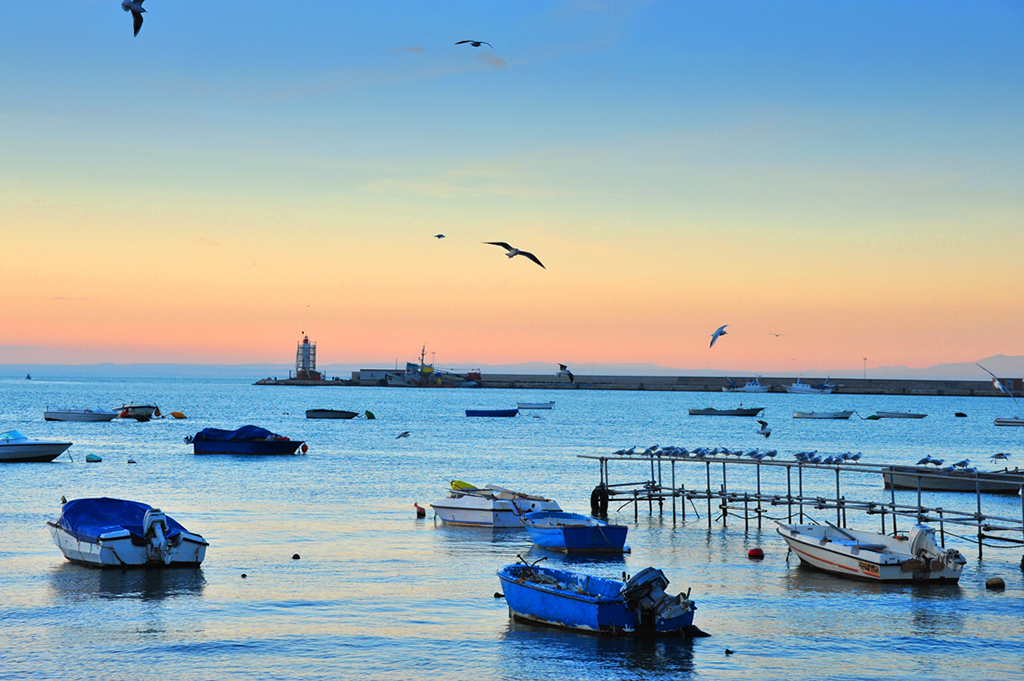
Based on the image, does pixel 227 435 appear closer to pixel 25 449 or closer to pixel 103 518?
pixel 25 449

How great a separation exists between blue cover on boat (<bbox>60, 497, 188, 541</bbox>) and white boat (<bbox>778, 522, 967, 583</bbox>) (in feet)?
62.0

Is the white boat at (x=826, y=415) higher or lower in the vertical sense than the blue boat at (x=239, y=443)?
lower

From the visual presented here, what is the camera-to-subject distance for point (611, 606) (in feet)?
69.5

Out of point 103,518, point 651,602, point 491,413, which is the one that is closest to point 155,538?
point 103,518

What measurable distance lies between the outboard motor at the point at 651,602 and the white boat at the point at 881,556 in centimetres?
917

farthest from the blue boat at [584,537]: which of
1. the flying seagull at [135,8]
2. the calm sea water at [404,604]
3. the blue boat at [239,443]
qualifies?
the blue boat at [239,443]

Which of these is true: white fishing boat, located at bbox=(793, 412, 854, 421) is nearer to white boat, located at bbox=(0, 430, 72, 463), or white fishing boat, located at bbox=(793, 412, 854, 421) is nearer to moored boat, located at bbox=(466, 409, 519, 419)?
moored boat, located at bbox=(466, 409, 519, 419)

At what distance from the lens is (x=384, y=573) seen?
28.8 metres

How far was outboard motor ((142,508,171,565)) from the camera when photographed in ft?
92.0

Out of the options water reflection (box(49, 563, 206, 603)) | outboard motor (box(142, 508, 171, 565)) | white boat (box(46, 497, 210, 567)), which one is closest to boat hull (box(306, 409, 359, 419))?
white boat (box(46, 497, 210, 567))

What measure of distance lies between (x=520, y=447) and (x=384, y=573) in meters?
59.2

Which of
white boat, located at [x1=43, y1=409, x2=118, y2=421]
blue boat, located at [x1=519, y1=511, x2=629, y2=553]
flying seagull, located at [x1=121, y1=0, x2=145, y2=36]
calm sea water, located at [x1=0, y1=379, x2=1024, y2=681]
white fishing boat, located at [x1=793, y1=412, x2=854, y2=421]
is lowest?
white fishing boat, located at [x1=793, y1=412, x2=854, y2=421]

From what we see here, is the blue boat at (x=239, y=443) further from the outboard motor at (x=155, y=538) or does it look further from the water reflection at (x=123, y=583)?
the outboard motor at (x=155, y=538)

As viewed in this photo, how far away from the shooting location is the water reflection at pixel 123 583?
25422 mm
